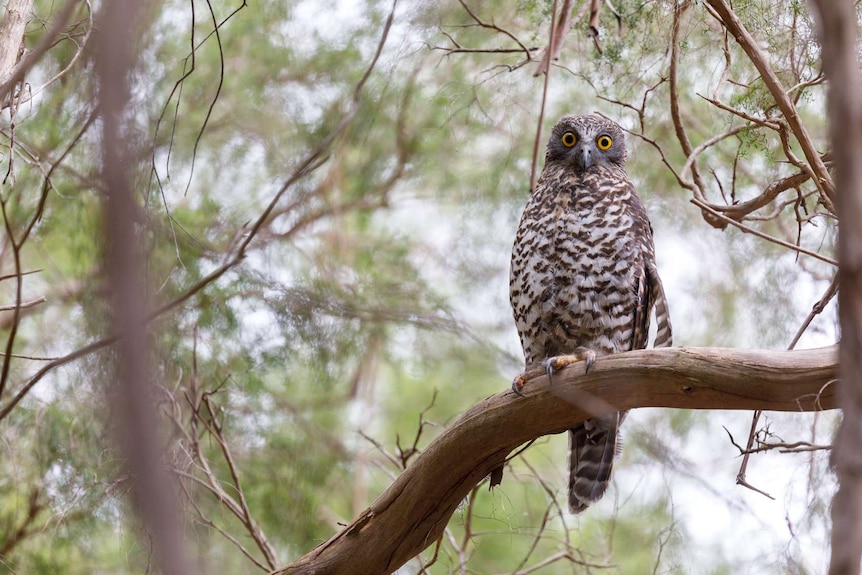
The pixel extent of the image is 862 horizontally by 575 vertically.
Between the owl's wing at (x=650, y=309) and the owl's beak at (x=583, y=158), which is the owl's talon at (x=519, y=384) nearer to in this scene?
the owl's wing at (x=650, y=309)

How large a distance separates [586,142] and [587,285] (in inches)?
27.6

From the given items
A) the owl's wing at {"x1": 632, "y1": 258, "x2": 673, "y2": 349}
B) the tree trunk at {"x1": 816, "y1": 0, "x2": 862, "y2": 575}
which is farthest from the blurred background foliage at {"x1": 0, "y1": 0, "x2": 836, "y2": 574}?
the tree trunk at {"x1": 816, "y1": 0, "x2": 862, "y2": 575}

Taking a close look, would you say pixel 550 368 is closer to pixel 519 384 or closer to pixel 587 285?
pixel 519 384

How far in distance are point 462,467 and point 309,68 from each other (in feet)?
10.1

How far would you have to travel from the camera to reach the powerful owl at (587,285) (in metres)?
3.42

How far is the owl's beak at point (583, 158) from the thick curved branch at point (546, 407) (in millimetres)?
1175

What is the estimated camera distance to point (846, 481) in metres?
0.92

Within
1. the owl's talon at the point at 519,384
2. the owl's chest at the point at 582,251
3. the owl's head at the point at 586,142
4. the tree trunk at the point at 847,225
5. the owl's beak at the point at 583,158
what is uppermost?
the owl's head at the point at 586,142

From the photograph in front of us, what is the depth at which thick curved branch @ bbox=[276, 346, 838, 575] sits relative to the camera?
2.27 m

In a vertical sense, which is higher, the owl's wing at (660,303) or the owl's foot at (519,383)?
the owl's wing at (660,303)

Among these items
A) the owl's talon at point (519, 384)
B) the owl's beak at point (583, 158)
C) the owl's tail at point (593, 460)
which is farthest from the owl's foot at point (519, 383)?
the owl's beak at point (583, 158)

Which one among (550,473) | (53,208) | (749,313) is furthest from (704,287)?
(53,208)

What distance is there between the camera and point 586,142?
379cm

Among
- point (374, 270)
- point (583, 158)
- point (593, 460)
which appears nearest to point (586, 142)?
point (583, 158)
